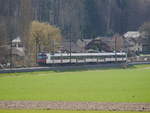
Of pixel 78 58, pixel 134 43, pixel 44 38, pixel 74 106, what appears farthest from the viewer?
pixel 134 43

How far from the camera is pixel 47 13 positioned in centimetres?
12419

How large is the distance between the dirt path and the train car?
4076 centimetres

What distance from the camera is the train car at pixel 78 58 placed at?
68.8 meters

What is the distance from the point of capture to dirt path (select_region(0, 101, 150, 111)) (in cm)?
2545

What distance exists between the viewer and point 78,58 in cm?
7338

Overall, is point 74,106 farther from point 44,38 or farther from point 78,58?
point 44,38

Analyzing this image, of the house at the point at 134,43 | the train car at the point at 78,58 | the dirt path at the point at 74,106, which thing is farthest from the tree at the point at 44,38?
the dirt path at the point at 74,106

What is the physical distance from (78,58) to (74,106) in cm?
4724

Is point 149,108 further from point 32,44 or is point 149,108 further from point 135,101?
point 32,44

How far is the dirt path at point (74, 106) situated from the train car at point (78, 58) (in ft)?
134

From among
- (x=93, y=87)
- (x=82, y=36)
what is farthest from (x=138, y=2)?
(x=93, y=87)

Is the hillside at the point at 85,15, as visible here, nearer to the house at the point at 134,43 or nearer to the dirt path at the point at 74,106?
the house at the point at 134,43

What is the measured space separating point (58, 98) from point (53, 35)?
54870mm

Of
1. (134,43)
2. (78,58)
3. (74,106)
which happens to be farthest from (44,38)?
(74,106)
